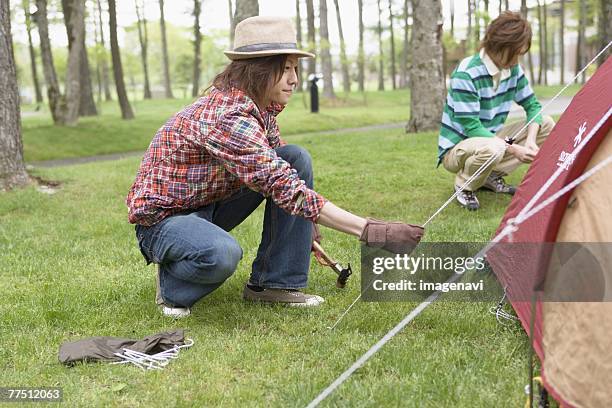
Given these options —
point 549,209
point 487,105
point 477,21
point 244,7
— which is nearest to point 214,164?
point 549,209

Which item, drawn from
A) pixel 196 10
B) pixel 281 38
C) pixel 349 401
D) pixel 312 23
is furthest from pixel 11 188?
pixel 196 10

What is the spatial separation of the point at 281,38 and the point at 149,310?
63.2 inches

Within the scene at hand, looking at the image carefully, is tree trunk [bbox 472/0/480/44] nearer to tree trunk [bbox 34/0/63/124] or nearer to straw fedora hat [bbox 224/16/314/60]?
tree trunk [bbox 34/0/63/124]

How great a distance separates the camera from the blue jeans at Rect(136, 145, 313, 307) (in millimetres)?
3404

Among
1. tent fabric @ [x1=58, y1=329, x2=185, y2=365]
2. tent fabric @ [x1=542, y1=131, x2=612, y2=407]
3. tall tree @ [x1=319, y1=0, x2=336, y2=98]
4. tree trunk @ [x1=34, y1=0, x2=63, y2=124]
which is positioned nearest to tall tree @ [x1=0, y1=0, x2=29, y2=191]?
tent fabric @ [x1=58, y1=329, x2=185, y2=365]

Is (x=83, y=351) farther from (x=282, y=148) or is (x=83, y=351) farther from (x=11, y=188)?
(x=11, y=188)

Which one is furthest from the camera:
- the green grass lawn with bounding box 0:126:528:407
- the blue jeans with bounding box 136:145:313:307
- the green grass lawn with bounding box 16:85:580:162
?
the green grass lawn with bounding box 16:85:580:162

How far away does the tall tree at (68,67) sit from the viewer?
14.4m

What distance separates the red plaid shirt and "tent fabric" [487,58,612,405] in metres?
0.94

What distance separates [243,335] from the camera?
3.33 metres

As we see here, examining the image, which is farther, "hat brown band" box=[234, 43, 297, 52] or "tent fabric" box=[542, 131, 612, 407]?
"hat brown band" box=[234, 43, 297, 52]

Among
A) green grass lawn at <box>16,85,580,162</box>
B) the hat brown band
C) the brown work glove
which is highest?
the hat brown band

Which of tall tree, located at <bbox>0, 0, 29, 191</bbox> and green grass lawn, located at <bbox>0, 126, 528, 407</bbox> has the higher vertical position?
tall tree, located at <bbox>0, 0, 29, 191</bbox>

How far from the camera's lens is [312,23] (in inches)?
1037
